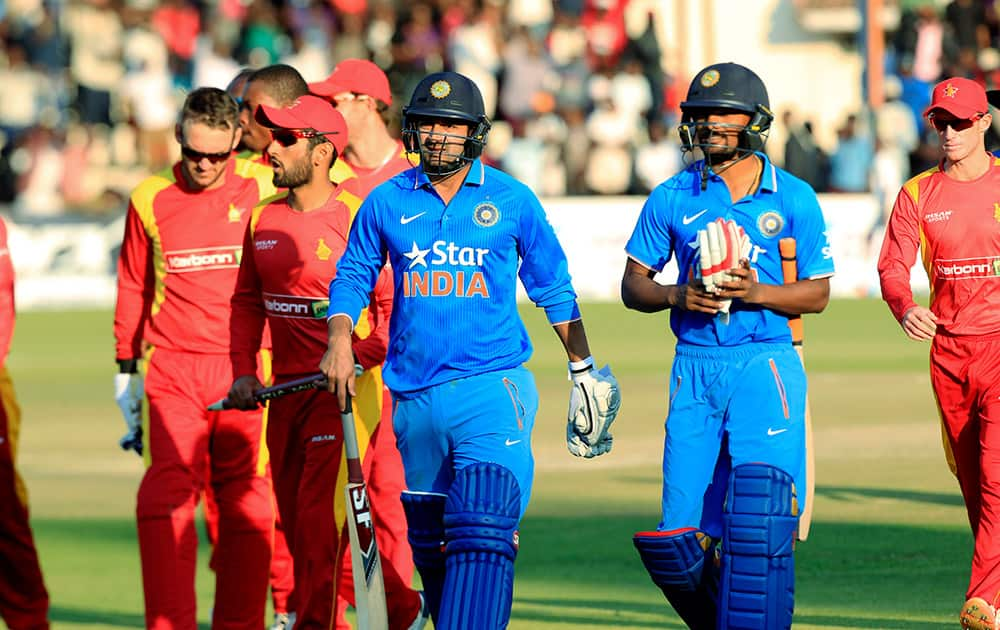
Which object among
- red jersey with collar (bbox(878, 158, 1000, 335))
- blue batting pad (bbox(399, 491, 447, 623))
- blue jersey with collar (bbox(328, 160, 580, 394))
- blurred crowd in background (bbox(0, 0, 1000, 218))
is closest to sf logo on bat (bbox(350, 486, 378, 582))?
blue batting pad (bbox(399, 491, 447, 623))

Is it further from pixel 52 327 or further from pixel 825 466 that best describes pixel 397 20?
pixel 825 466

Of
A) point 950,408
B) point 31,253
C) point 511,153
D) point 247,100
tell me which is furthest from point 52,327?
point 950,408

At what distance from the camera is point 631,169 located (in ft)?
88.2

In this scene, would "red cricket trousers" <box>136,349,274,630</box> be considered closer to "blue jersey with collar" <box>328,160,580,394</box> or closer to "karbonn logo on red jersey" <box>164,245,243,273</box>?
"karbonn logo on red jersey" <box>164,245,243,273</box>

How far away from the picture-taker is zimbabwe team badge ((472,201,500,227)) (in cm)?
691

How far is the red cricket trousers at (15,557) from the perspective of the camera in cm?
842

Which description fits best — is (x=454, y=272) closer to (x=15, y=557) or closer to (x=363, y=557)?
(x=363, y=557)

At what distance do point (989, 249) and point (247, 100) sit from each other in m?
3.64

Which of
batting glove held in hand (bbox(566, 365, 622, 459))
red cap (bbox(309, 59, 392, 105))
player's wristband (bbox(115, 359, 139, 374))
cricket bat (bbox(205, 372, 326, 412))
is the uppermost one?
red cap (bbox(309, 59, 392, 105))

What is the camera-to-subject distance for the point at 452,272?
6879mm

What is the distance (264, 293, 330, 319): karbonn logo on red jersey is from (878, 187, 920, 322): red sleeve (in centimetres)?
254

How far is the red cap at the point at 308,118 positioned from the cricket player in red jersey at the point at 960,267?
2553 millimetres

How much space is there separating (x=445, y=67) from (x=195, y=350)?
68.6ft

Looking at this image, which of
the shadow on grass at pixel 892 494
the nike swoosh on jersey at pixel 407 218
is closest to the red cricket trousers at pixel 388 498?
the nike swoosh on jersey at pixel 407 218
